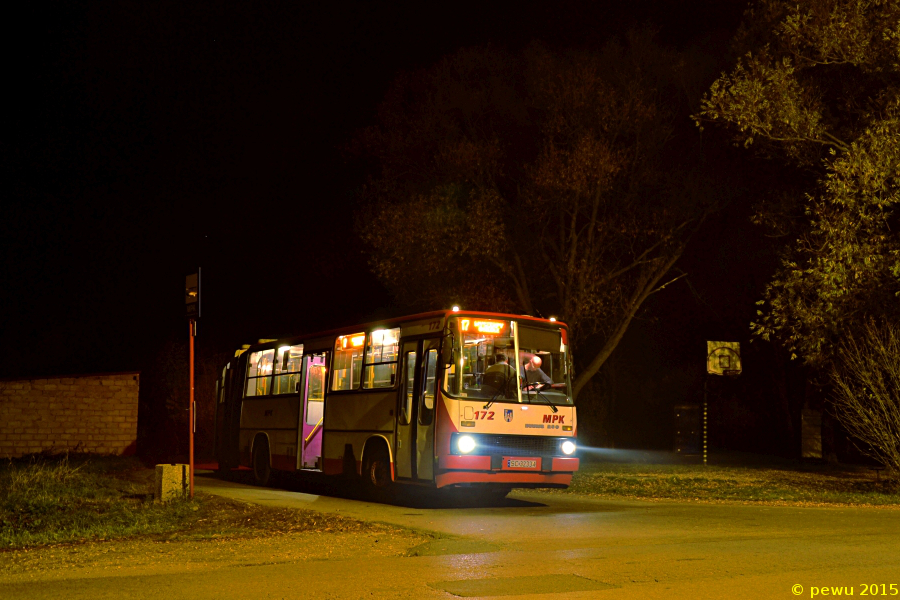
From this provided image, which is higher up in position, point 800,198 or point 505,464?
point 800,198

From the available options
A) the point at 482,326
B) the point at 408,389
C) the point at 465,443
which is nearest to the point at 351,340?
the point at 408,389

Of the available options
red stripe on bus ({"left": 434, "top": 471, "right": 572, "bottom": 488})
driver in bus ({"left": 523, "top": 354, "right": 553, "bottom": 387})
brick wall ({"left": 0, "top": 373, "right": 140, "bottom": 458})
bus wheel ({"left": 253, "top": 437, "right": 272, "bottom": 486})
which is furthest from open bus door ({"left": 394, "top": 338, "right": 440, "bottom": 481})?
brick wall ({"left": 0, "top": 373, "right": 140, "bottom": 458})

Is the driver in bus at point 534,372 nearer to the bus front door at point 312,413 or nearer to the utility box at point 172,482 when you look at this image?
the bus front door at point 312,413

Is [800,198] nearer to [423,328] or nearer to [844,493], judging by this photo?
[844,493]

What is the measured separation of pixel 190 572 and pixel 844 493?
41.6 feet

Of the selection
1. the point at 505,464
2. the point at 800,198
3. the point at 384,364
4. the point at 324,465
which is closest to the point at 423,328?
the point at 384,364

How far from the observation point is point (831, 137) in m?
19.0

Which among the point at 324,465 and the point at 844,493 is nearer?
the point at 844,493

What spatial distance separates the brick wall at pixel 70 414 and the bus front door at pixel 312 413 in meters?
13.8

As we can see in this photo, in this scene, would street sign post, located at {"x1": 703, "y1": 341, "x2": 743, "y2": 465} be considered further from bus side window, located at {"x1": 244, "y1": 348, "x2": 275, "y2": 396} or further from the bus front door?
bus side window, located at {"x1": 244, "y1": 348, "x2": 275, "y2": 396}

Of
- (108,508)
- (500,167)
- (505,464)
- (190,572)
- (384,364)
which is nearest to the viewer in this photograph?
(190,572)

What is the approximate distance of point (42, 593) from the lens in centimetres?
767

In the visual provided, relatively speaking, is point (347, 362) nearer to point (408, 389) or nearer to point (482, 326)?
point (408, 389)

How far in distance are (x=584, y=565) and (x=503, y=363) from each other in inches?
254
